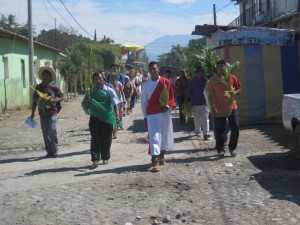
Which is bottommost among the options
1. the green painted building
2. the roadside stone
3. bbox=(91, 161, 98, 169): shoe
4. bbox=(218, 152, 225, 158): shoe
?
the roadside stone

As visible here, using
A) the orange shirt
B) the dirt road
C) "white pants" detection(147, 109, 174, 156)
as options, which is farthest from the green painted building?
"white pants" detection(147, 109, 174, 156)

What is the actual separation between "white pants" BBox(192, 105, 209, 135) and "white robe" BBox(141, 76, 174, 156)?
2963 millimetres

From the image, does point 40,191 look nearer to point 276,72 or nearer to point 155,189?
point 155,189

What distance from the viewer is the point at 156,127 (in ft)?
26.7

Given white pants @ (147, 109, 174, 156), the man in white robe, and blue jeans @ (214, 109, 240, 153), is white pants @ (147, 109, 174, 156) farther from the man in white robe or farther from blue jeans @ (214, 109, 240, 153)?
blue jeans @ (214, 109, 240, 153)

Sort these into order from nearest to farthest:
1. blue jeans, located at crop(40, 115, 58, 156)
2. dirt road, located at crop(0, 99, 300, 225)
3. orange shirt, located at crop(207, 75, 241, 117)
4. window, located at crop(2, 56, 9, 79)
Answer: dirt road, located at crop(0, 99, 300, 225) → orange shirt, located at crop(207, 75, 241, 117) → blue jeans, located at crop(40, 115, 58, 156) → window, located at crop(2, 56, 9, 79)

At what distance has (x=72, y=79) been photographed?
104 feet

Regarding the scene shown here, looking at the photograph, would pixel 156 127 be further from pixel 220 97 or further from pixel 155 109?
pixel 220 97

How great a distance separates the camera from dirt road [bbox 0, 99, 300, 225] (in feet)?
18.5

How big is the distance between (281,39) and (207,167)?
6440 millimetres

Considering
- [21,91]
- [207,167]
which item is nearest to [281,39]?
[207,167]

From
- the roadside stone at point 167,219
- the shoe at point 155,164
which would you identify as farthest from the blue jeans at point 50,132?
the roadside stone at point 167,219

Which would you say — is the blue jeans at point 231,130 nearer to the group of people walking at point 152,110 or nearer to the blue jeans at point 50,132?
the group of people walking at point 152,110

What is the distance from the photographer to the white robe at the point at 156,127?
8.06 meters
